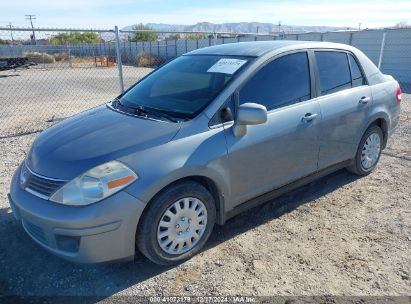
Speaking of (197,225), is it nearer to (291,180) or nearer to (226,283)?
(226,283)

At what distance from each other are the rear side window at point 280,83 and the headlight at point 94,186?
1267mm

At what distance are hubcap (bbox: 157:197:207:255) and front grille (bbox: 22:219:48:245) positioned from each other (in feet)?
2.80

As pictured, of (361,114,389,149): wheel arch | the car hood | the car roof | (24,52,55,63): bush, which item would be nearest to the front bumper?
the car hood

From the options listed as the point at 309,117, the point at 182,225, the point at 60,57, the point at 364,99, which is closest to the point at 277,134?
A: the point at 309,117

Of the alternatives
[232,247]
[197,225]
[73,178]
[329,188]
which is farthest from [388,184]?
[73,178]

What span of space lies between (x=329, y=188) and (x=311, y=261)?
160 centimetres

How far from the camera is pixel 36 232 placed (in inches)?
107

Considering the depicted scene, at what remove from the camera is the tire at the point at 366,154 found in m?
4.46

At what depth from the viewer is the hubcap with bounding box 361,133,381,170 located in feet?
14.9

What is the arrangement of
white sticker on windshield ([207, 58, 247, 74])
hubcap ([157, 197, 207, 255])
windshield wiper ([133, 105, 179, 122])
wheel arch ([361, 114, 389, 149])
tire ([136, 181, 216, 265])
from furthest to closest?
wheel arch ([361, 114, 389, 149]) < white sticker on windshield ([207, 58, 247, 74]) < windshield wiper ([133, 105, 179, 122]) < hubcap ([157, 197, 207, 255]) < tire ([136, 181, 216, 265])

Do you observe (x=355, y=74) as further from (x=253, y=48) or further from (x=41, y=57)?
(x=41, y=57)

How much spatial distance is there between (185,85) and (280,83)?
0.93 meters

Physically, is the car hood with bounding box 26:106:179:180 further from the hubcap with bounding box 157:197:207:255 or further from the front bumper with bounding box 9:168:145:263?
the hubcap with bounding box 157:197:207:255

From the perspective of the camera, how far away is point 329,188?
14.5ft
